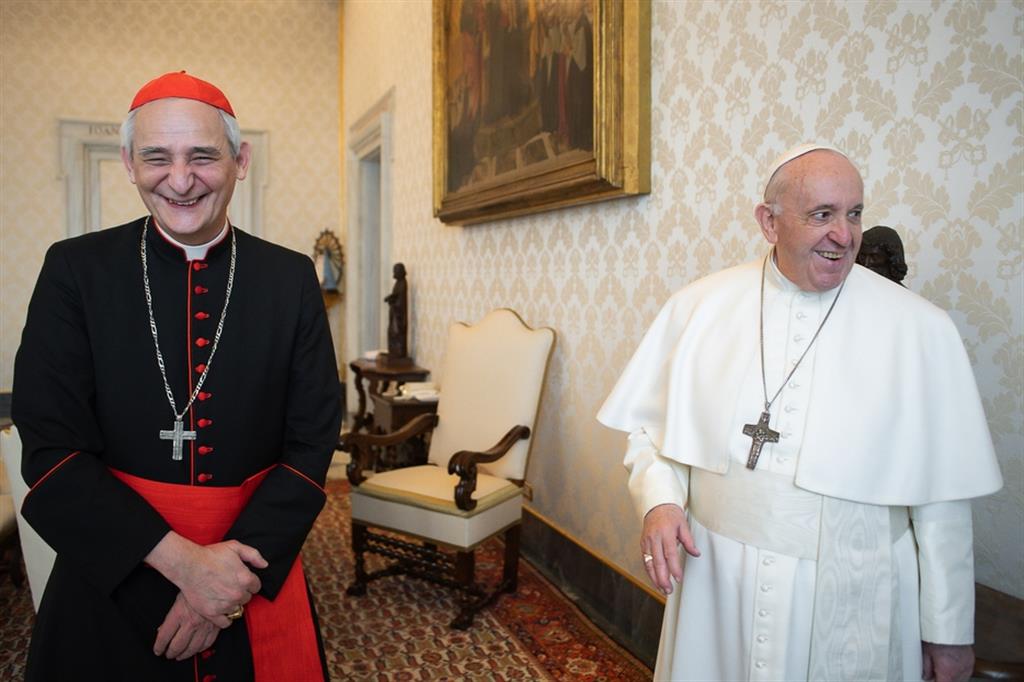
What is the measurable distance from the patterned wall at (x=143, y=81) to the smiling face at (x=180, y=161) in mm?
8063

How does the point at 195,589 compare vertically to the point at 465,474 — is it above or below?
above

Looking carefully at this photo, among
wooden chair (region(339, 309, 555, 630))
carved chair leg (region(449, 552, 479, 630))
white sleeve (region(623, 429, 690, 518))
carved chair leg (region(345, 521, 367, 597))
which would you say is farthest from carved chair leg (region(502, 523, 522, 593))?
white sleeve (region(623, 429, 690, 518))

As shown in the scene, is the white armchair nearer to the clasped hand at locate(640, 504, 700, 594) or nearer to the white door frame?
the clasped hand at locate(640, 504, 700, 594)

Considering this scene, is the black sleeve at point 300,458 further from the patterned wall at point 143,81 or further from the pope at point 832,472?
the patterned wall at point 143,81

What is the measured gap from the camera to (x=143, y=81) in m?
8.84

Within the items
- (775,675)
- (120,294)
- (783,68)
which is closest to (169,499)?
(120,294)

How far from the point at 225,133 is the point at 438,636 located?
252 centimetres

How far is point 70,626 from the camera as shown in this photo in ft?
4.86

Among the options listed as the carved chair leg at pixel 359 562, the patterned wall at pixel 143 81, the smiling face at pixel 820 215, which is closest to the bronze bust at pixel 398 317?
the carved chair leg at pixel 359 562

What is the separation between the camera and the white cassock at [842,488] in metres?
1.57

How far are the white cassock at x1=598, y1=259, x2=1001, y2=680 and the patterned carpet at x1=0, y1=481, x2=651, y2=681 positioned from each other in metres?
1.44

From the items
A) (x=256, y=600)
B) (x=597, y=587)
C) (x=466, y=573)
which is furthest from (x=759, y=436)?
(x=466, y=573)

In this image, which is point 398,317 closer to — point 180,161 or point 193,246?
point 193,246

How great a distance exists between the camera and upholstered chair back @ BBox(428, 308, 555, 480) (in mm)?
3945
